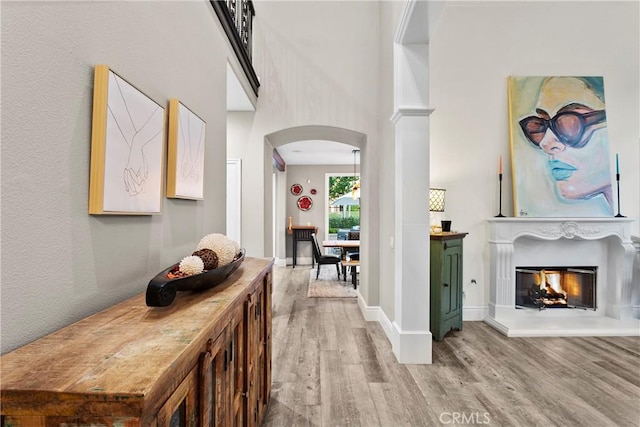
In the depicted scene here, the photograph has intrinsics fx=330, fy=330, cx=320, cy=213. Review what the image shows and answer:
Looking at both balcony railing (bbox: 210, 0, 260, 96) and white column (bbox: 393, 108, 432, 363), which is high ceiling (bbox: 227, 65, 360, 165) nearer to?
balcony railing (bbox: 210, 0, 260, 96)

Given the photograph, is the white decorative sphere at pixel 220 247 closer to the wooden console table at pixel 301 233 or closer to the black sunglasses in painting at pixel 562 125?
the black sunglasses in painting at pixel 562 125

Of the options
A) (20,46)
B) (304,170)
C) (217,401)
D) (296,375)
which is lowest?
(296,375)

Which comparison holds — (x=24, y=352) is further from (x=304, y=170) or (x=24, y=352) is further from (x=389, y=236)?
(x=304, y=170)

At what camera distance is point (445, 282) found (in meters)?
3.36

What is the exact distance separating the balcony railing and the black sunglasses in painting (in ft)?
10.6

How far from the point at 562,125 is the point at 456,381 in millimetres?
3296

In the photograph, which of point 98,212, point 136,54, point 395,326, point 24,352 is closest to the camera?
point 24,352

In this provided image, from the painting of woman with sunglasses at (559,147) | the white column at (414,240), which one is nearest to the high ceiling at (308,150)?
the white column at (414,240)

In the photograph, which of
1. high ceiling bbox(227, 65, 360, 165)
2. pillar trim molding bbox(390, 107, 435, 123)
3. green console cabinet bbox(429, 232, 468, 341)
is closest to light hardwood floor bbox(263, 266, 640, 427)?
green console cabinet bbox(429, 232, 468, 341)

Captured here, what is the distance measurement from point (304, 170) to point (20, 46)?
835cm

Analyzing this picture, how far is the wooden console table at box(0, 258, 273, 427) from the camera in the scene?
0.57 metres

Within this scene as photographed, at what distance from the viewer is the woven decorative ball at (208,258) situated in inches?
53.1

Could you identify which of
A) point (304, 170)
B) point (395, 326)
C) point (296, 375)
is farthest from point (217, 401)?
point (304, 170)

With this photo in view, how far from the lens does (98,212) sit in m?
1.10
